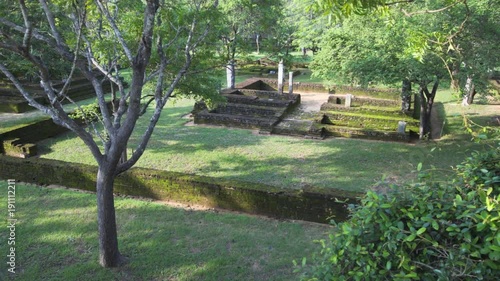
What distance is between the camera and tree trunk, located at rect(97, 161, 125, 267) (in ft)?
18.1

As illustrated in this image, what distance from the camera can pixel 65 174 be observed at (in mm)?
8750

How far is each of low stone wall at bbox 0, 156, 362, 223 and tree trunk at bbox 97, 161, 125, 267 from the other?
2.40m

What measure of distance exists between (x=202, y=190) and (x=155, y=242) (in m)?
1.70

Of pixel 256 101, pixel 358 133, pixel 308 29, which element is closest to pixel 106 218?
pixel 358 133

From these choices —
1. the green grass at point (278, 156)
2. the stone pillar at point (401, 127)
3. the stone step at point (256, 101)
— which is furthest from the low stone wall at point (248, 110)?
the stone pillar at point (401, 127)

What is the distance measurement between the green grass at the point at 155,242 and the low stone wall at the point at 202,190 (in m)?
0.28

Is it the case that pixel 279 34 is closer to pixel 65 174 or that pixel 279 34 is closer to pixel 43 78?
pixel 65 174

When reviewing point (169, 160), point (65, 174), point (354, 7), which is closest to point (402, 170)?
point (169, 160)

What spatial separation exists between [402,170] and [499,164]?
7.92 meters

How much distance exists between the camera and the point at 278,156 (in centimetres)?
1171

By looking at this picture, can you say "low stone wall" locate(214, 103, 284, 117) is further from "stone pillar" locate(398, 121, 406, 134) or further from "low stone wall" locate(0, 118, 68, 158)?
"low stone wall" locate(0, 118, 68, 158)

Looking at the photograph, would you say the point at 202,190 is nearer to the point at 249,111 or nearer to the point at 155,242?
the point at 155,242

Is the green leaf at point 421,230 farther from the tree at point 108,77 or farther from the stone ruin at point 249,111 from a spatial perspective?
the stone ruin at point 249,111

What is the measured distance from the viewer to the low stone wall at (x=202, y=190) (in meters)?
7.28
